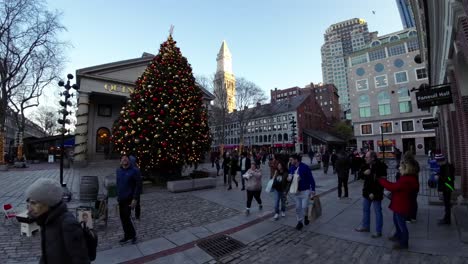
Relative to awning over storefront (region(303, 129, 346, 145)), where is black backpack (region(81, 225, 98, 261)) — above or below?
below

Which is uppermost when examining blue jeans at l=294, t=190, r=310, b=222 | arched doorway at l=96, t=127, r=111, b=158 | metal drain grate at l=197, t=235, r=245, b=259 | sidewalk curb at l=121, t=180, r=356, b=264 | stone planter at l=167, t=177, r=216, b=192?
arched doorway at l=96, t=127, r=111, b=158

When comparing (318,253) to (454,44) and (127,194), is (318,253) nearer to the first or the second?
(127,194)

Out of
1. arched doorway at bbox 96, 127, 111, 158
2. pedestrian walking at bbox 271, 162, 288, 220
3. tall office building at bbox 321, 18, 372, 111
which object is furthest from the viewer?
tall office building at bbox 321, 18, 372, 111

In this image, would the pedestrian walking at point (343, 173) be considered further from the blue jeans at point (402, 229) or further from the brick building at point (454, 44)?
the blue jeans at point (402, 229)

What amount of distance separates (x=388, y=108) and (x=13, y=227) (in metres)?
47.7

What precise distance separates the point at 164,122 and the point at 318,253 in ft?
29.1

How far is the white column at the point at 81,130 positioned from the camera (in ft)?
75.6

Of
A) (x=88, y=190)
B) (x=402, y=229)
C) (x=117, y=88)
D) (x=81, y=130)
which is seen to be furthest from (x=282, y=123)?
(x=402, y=229)

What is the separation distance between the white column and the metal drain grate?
22967mm

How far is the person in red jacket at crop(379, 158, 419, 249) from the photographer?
165 inches

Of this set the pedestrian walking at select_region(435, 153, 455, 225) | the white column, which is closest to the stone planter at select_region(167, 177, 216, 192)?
the pedestrian walking at select_region(435, 153, 455, 225)

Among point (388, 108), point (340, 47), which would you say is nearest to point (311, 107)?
point (388, 108)

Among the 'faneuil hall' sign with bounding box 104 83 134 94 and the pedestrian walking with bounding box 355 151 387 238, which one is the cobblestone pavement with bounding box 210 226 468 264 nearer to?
the pedestrian walking with bounding box 355 151 387 238

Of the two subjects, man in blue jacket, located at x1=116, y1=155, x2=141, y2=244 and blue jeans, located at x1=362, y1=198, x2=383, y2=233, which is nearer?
man in blue jacket, located at x1=116, y1=155, x2=141, y2=244
